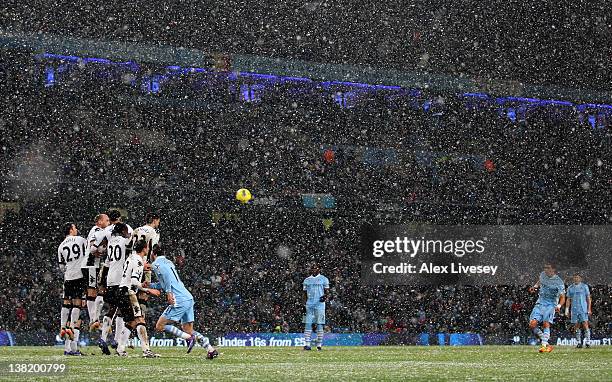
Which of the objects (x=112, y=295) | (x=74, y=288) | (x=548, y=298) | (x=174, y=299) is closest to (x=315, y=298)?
(x=548, y=298)

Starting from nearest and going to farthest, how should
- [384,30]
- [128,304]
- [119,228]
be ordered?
[128,304] → [119,228] → [384,30]

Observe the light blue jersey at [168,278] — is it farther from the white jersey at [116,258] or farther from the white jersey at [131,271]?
the white jersey at [131,271]

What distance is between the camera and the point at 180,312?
14.3 m

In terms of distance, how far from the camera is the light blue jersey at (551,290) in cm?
1955

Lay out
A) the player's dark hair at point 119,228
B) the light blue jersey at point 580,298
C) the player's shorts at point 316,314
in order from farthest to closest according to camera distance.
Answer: the light blue jersey at point 580,298
the player's shorts at point 316,314
the player's dark hair at point 119,228

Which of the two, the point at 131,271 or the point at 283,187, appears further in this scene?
the point at 283,187

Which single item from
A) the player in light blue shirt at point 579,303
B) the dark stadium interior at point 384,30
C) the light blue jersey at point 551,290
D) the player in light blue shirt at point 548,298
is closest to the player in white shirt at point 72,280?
the player in light blue shirt at point 548,298

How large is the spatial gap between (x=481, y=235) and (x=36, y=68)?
17775mm

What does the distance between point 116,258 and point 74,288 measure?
2116 mm

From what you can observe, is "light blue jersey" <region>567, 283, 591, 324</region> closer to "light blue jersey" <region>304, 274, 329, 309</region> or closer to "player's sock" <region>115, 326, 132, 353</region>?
"light blue jersey" <region>304, 274, 329, 309</region>

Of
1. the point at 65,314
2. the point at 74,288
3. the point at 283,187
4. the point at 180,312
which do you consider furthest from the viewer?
the point at 283,187

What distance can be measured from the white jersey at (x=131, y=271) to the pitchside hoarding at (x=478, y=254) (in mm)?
19035

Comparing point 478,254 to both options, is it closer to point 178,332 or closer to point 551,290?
point 551,290

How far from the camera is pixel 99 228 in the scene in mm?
14352
